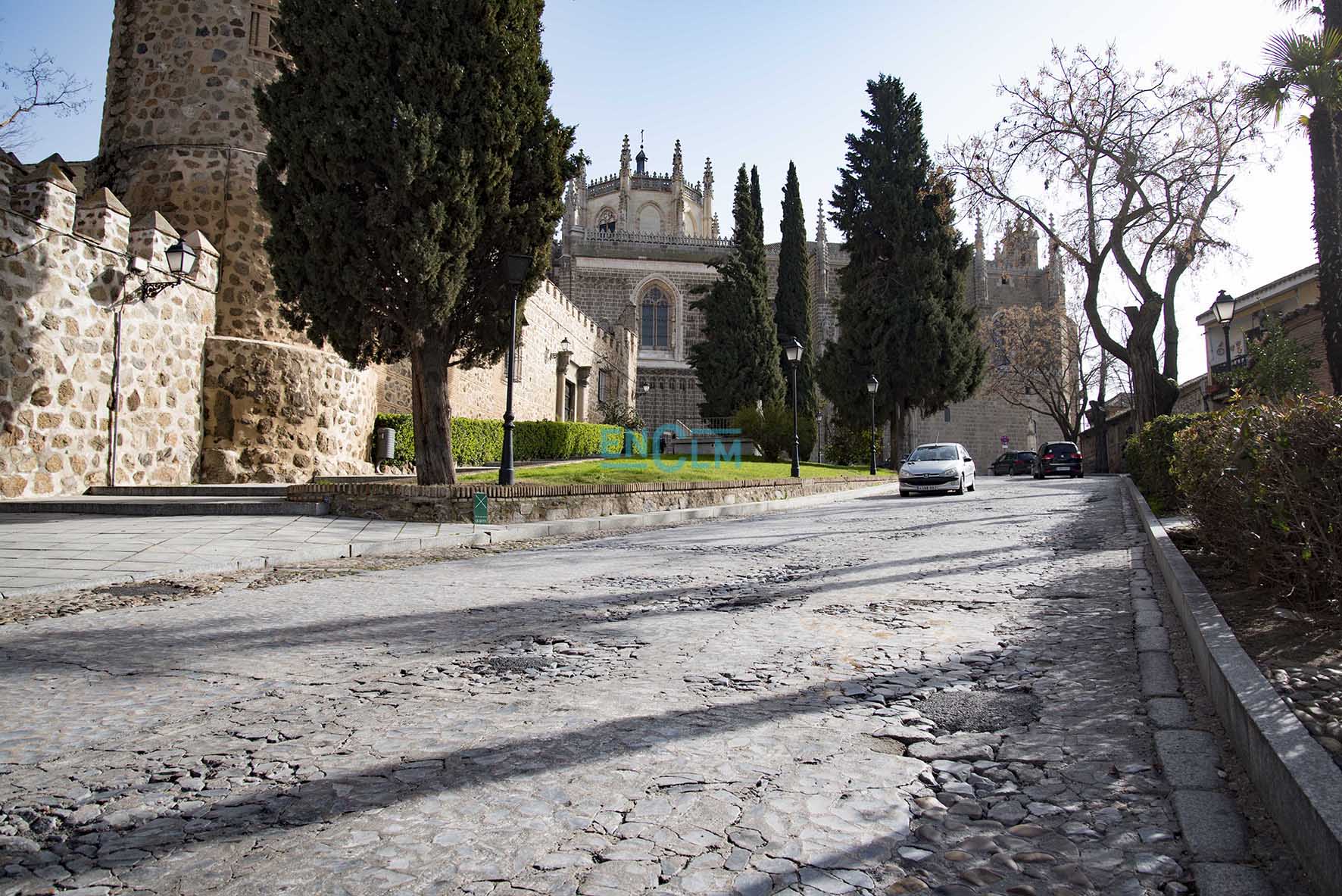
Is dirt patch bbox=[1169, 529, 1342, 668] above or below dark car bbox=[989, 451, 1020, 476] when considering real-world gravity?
below

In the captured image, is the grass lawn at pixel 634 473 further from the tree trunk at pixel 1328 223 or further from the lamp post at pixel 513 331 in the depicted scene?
the tree trunk at pixel 1328 223

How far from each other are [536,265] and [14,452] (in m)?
7.21

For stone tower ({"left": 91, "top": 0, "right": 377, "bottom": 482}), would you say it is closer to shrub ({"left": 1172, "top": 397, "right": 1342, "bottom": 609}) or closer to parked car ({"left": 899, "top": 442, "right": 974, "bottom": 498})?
parked car ({"left": 899, "top": 442, "right": 974, "bottom": 498})

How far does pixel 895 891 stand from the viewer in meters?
1.90

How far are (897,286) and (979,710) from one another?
93.0 feet

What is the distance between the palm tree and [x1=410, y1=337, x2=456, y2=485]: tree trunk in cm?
1108

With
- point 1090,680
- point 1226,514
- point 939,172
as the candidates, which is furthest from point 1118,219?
point 1090,680

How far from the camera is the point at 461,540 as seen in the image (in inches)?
375

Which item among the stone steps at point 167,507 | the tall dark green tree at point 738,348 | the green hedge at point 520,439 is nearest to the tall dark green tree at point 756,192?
the tall dark green tree at point 738,348

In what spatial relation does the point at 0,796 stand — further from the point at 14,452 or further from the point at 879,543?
the point at 14,452

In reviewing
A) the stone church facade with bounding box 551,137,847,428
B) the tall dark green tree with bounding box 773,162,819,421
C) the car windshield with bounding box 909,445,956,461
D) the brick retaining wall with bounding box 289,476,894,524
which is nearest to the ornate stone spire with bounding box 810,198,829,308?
the stone church facade with bounding box 551,137,847,428

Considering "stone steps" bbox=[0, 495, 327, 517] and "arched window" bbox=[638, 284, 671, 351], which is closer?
"stone steps" bbox=[0, 495, 327, 517]

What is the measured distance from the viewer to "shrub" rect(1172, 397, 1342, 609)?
3.74 m

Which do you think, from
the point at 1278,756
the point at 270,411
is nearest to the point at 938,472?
the point at 270,411
